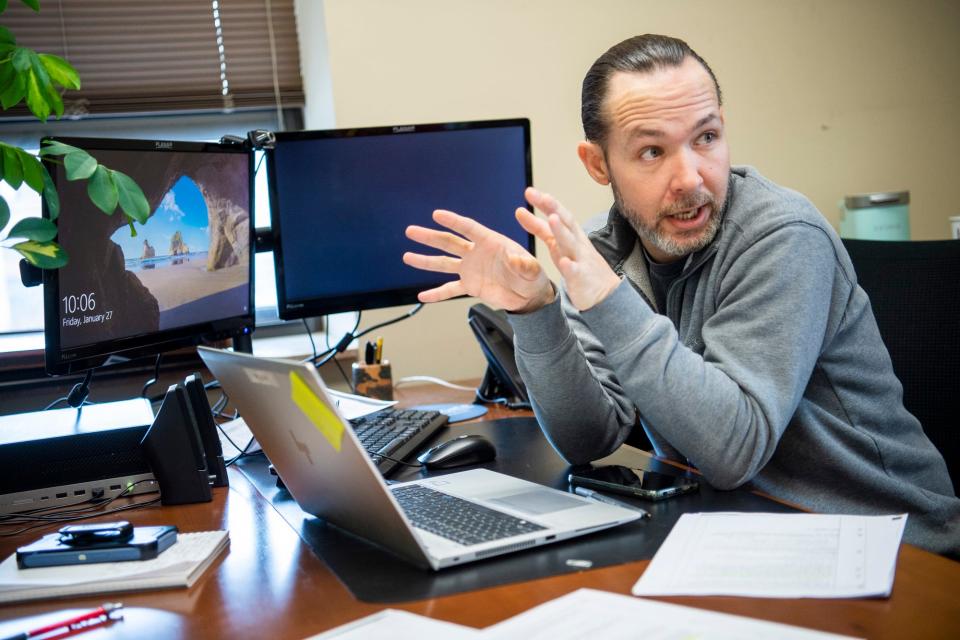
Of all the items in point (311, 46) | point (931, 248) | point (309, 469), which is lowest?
point (309, 469)

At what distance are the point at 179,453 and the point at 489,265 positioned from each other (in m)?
0.52

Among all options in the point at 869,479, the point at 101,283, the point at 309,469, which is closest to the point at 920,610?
the point at 869,479

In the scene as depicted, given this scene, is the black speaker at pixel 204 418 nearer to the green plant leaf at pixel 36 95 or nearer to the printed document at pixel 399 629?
the green plant leaf at pixel 36 95

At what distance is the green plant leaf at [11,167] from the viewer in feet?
3.98

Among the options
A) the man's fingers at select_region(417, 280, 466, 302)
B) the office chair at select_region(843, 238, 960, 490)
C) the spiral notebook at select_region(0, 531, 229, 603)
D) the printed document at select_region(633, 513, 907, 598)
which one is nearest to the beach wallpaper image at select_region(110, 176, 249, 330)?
the man's fingers at select_region(417, 280, 466, 302)

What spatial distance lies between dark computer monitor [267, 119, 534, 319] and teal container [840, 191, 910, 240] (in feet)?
4.17

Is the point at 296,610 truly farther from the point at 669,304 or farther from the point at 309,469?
the point at 669,304

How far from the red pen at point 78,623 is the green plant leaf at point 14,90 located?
2.29 feet

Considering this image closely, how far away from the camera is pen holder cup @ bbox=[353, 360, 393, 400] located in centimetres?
214

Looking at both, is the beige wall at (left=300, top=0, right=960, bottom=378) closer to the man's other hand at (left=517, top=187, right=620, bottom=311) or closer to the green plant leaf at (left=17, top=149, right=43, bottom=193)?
the green plant leaf at (left=17, top=149, right=43, bottom=193)

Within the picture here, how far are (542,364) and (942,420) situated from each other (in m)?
0.69

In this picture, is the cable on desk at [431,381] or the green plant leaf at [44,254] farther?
the cable on desk at [431,381]

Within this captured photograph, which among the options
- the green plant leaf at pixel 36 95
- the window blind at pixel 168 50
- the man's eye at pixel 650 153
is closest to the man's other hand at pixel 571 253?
the man's eye at pixel 650 153

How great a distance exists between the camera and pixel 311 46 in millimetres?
2557
